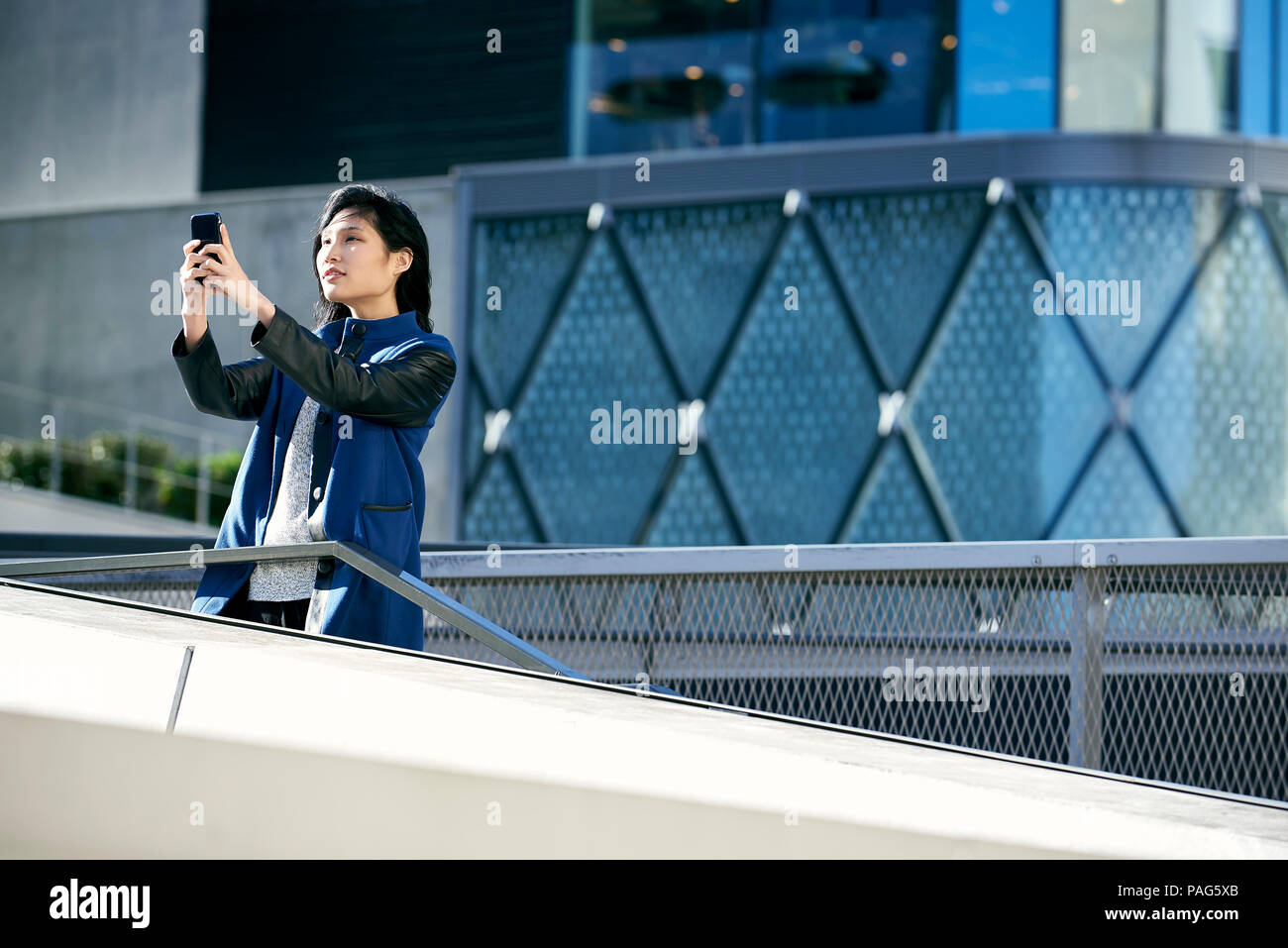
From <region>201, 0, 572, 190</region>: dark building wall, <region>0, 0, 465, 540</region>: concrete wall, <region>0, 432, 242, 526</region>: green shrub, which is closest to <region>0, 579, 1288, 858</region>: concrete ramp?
<region>201, 0, 572, 190</region>: dark building wall

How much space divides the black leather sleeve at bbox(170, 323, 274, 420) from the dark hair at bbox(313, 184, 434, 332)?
245 mm

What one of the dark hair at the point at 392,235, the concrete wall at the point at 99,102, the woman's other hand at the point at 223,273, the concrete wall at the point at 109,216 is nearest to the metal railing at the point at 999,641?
the dark hair at the point at 392,235

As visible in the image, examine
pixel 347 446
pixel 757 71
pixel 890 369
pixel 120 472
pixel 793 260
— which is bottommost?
pixel 120 472

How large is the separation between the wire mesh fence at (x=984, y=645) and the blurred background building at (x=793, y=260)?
809 cm

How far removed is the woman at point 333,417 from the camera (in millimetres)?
3193

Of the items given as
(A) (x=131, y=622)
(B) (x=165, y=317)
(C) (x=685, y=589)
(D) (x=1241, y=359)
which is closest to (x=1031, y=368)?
(D) (x=1241, y=359)

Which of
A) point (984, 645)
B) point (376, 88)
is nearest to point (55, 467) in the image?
point (376, 88)

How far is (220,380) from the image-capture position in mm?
3404

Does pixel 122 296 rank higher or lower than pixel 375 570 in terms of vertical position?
higher

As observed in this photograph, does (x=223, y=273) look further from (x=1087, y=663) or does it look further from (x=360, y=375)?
(x=1087, y=663)

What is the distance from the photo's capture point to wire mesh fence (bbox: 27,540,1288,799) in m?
4.45

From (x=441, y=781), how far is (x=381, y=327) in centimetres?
146

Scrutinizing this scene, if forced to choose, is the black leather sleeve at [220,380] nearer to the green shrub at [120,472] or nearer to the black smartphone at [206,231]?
the black smartphone at [206,231]

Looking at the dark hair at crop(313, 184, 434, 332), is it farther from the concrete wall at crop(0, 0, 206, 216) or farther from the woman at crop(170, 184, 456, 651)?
the concrete wall at crop(0, 0, 206, 216)
